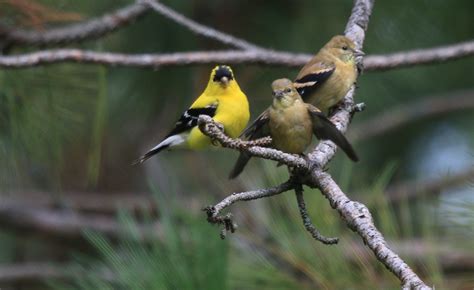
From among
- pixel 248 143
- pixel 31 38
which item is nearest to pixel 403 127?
pixel 31 38

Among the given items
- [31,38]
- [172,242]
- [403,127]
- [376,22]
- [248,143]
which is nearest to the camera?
[248,143]

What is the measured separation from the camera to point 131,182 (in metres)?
6.55

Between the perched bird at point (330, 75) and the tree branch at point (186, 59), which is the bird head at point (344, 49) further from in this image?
the tree branch at point (186, 59)

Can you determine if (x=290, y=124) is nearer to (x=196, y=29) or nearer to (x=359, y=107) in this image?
(x=359, y=107)

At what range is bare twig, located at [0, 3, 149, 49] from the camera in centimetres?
390

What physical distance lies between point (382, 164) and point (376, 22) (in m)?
1.58

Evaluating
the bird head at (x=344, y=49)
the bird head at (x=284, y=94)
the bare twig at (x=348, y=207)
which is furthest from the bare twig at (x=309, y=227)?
the bird head at (x=344, y=49)

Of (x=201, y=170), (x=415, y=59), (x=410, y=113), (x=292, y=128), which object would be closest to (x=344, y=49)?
(x=415, y=59)

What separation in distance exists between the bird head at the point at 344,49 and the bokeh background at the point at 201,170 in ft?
1.61

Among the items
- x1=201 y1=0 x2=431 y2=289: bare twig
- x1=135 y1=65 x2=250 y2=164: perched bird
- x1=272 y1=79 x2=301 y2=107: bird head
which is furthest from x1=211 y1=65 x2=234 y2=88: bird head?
x1=272 y1=79 x2=301 y2=107: bird head

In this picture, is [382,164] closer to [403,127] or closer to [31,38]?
[403,127]

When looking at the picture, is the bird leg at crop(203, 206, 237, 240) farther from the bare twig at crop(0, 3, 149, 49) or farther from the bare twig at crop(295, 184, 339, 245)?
the bare twig at crop(0, 3, 149, 49)

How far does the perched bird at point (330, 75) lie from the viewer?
10.7 ft

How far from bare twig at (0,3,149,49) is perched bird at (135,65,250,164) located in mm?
543
